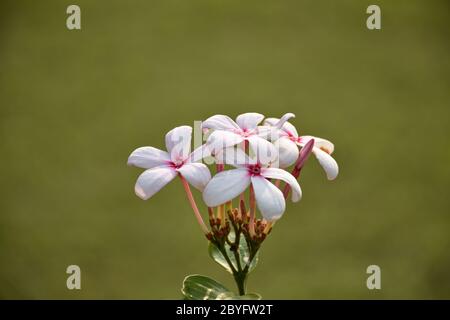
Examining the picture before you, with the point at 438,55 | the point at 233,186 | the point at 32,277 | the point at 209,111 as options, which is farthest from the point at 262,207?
the point at 438,55

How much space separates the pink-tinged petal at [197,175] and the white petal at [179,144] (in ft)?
0.16

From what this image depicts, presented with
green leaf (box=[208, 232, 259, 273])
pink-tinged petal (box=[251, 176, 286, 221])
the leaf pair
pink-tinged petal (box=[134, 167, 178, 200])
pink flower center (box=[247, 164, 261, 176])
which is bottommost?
the leaf pair

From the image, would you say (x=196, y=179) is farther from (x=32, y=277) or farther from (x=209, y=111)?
(x=209, y=111)

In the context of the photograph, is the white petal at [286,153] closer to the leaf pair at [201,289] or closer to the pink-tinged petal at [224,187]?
the pink-tinged petal at [224,187]

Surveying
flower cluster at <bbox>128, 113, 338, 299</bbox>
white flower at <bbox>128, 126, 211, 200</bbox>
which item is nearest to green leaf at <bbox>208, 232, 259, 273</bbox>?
flower cluster at <bbox>128, 113, 338, 299</bbox>

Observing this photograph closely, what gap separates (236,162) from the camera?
0.67 m

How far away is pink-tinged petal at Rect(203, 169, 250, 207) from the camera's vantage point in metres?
0.64

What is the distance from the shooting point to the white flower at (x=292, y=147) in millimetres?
698

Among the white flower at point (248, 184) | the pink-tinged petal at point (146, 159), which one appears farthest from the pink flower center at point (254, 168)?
the pink-tinged petal at point (146, 159)

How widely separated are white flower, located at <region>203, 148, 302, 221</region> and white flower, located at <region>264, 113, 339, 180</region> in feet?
0.08

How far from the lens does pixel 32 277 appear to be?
208 centimetres

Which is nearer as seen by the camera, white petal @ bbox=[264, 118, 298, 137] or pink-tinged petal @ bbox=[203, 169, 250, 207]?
pink-tinged petal @ bbox=[203, 169, 250, 207]

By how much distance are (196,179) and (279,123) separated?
4.7 inches

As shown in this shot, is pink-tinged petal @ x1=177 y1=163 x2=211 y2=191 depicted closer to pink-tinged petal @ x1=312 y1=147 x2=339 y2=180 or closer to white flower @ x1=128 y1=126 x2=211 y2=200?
white flower @ x1=128 y1=126 x2=211 y2=200
